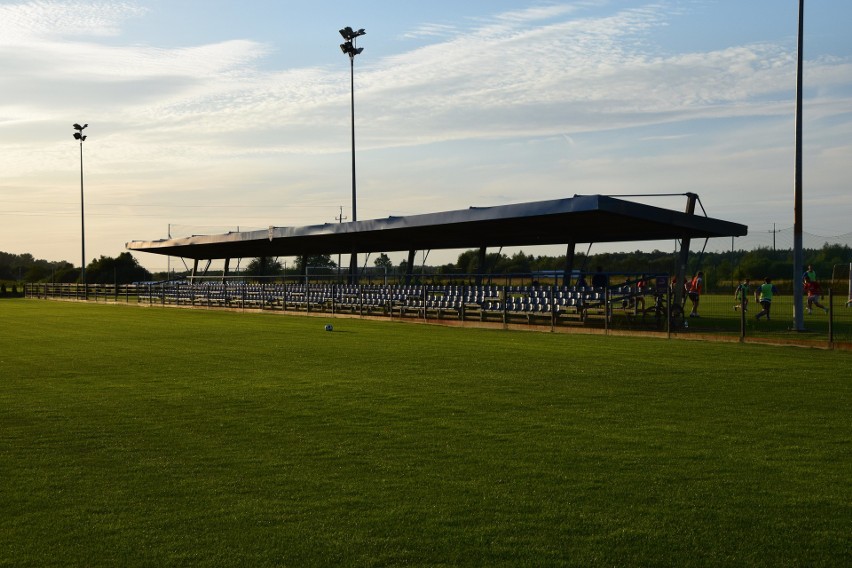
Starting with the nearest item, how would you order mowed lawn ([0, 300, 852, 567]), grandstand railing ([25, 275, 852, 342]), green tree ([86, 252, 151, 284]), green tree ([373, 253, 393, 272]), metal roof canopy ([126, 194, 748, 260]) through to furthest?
mowed lawn ([0, 300, 852, 567]), grandstand railing ([25, 275, 852, 342]), metal roof canopy ([126, 194, 748, 260]), green tree ([373, 253, 393, 272]), green tree ([86, 252, 151, 284])

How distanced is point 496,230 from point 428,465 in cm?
2325

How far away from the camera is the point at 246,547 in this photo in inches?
190

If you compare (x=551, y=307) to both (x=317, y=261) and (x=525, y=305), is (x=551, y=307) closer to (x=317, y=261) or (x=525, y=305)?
(x=525, y=305)

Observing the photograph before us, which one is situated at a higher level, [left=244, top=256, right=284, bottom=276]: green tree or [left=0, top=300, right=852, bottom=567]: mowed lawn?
[left=244, top=256, right=284, bottom=276]: green tree

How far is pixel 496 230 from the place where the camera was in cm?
2962

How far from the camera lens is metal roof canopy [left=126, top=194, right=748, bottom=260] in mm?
22656

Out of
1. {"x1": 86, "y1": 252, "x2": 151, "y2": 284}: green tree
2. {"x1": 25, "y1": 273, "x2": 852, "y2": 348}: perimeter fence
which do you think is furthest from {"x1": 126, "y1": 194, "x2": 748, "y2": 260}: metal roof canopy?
{"x1": 86, "y1": 252, "x2": 151, "y2": 284}: green tree

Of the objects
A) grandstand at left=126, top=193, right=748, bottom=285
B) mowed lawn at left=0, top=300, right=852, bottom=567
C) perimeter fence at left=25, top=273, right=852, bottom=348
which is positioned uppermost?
grandstand at left=126, top=193, right=748, bottom=285

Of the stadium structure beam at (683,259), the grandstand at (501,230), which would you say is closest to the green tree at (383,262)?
the grandstand at (501,230)

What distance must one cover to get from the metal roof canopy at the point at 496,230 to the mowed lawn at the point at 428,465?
9.44m

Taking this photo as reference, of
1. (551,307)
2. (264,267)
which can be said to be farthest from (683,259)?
(264,267)

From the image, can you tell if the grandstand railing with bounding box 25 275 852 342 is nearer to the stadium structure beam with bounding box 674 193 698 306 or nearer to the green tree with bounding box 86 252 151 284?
the stadium structure beam with bounding box 674 193 698 306

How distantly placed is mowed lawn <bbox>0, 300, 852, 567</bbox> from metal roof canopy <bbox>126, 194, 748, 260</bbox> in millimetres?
9437

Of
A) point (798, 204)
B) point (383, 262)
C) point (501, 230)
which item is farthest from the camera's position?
point (383, 262)
